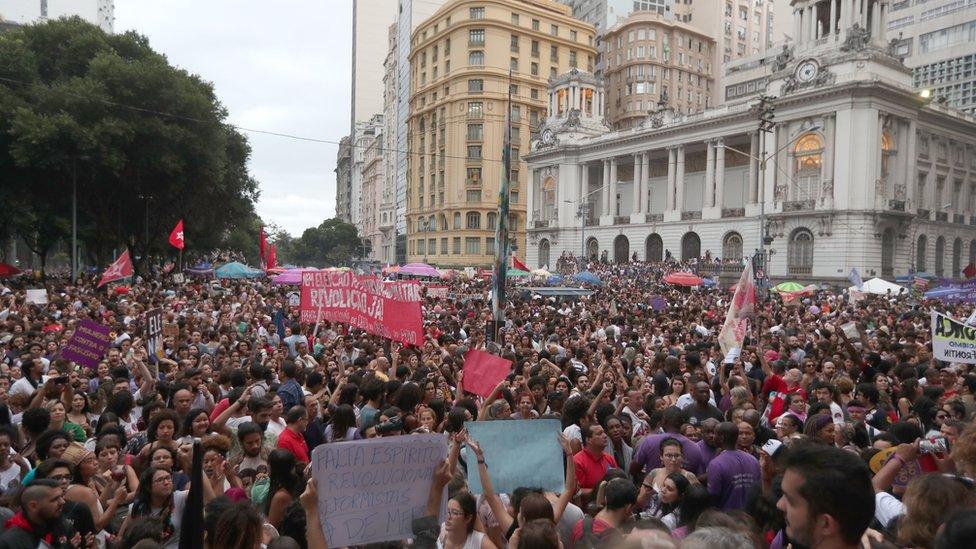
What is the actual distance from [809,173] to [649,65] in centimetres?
3810

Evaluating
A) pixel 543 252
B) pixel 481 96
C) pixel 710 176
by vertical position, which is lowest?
pixel 543 252

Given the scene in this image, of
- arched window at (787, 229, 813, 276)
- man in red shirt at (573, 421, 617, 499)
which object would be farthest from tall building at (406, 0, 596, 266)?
man in red shirt at (573, 421, 617, 499)

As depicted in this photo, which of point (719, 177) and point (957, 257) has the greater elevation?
point (719, 177)

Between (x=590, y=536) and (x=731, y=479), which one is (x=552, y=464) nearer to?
(x=590, y=536)

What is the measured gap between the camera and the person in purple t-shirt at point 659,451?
5.62 metres

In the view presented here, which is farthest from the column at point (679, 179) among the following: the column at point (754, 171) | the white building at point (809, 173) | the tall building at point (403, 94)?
the tall building at point (403, 94)

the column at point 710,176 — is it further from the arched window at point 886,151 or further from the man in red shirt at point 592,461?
the man in red shirt at point 592,461

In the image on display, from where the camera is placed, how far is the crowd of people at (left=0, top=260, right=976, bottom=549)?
3.27 metres

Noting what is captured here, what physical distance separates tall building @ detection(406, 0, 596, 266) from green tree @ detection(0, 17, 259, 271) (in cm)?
3966

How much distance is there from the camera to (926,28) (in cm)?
6412

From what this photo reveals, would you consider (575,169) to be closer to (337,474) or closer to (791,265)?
(791,265)

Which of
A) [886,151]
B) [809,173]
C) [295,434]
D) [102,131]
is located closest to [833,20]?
[886,151]

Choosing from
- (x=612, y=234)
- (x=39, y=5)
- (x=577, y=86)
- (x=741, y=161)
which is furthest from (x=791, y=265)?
(x=39, y=5)

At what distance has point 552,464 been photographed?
4.91 meters
